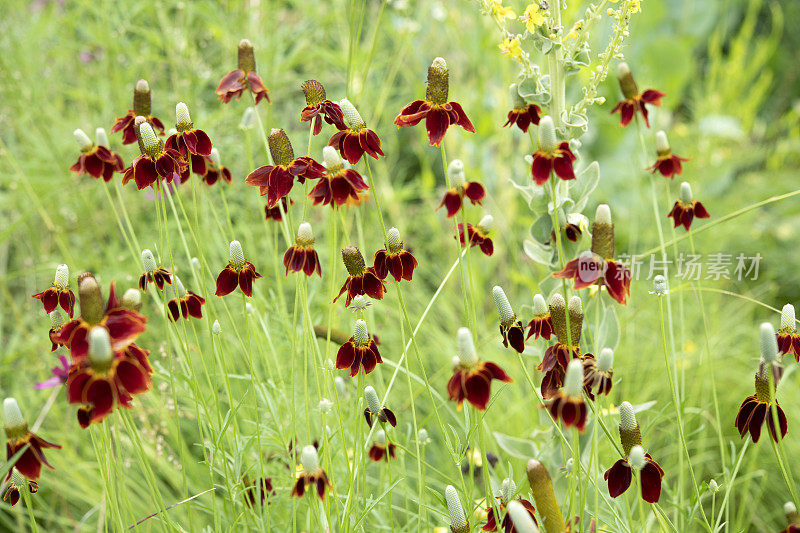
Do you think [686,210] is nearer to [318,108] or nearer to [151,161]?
[318,108]

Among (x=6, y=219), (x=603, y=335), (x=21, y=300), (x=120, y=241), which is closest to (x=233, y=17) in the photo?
(x=120, y=241)

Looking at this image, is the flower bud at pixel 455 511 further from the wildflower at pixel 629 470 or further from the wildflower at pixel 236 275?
the wildflower at pixel 236 275

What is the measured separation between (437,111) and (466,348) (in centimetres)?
29

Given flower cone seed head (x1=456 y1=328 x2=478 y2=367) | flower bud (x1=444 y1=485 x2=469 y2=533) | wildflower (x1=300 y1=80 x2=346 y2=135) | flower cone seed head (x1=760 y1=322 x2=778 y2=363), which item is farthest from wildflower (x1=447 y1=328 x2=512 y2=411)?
wildflower (x1=300 y1=80 x2=346 y2=135)

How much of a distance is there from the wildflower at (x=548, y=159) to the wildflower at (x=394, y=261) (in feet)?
0.53

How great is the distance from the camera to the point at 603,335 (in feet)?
3.00

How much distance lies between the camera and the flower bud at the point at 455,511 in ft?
1.97

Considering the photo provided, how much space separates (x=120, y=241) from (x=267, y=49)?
0.72 meters

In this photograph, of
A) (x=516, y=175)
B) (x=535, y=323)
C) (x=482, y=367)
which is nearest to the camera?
(x=482, y=367)

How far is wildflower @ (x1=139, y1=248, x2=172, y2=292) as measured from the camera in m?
0.73

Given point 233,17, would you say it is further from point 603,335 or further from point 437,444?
point 603,335

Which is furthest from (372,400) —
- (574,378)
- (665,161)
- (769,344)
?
(665,161)

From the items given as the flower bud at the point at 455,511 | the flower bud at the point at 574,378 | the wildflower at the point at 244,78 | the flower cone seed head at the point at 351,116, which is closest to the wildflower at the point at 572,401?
the flower bud at the point at 574,378

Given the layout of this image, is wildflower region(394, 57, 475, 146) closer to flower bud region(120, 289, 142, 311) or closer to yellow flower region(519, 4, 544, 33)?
yellow flower region(519, 4, 544, 33)
